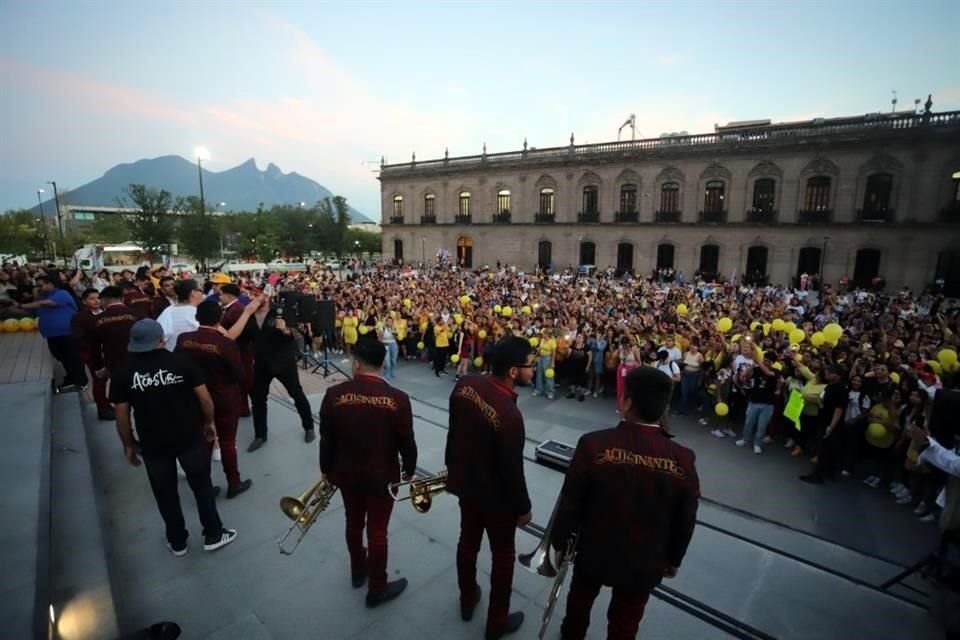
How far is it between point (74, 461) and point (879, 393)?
925cm

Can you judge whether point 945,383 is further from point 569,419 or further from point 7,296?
point 7,296

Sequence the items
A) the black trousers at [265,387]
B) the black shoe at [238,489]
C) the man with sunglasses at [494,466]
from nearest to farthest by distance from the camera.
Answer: the man with sunglasses at [494,466] < the black shoe at [238,489] < the black trousers at [265,387]

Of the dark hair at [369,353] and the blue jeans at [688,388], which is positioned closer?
the dark hair at [369,353]

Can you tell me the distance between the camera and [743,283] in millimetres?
29312

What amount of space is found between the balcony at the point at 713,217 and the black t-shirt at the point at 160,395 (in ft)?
109

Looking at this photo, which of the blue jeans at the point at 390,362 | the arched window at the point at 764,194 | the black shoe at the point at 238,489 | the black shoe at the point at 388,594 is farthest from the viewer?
the arched window at the point at 764,194

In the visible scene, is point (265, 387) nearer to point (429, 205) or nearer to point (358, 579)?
point (358, 579)

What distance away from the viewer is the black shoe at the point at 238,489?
4.61 m

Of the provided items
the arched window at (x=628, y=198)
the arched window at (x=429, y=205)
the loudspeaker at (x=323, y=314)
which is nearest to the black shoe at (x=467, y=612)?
the loudspeaker at (x=323, y=314)

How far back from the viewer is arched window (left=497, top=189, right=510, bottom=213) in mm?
39500

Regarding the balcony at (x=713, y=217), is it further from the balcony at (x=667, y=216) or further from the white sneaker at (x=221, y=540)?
the white sneaker at (x=221, y=540)

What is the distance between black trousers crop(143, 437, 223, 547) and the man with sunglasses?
210cm

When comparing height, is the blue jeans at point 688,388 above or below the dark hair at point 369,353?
below

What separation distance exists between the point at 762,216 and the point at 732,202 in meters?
2.00
